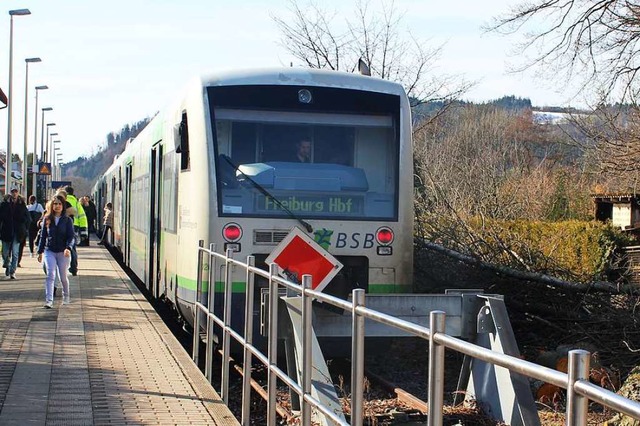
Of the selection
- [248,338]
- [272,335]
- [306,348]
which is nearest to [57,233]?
[248,338]

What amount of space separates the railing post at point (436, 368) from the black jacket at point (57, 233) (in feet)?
35.6

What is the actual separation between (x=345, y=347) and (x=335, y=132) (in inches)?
88.7

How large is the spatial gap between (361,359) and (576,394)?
7.04 ft

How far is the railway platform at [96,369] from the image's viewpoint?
710cm

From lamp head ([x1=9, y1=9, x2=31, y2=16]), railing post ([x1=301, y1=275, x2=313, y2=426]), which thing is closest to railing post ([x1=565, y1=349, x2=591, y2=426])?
railing post ([x1=301, y1=275, x2=313, y2=426])

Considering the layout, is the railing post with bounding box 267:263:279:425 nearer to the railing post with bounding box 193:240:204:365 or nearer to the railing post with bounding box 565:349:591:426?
the railing post with bounding box 193:240:204:365

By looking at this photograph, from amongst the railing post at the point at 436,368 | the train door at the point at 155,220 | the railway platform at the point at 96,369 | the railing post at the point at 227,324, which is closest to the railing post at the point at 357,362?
the railing post at the point at 436,368

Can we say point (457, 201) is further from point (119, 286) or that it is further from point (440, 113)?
point (440, 113)

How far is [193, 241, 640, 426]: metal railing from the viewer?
8.36ft

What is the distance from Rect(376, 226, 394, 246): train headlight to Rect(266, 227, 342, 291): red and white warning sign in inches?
33.0

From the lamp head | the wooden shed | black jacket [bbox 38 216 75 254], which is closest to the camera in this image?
black jacket [bbox 38 216 75 254]

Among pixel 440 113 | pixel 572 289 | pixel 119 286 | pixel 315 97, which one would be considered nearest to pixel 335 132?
pixel 315 97

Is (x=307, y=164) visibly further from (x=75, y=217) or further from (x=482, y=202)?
(x=75, y=217)

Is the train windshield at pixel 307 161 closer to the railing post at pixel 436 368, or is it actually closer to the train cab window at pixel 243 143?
the train cab window at pixel 243 143
